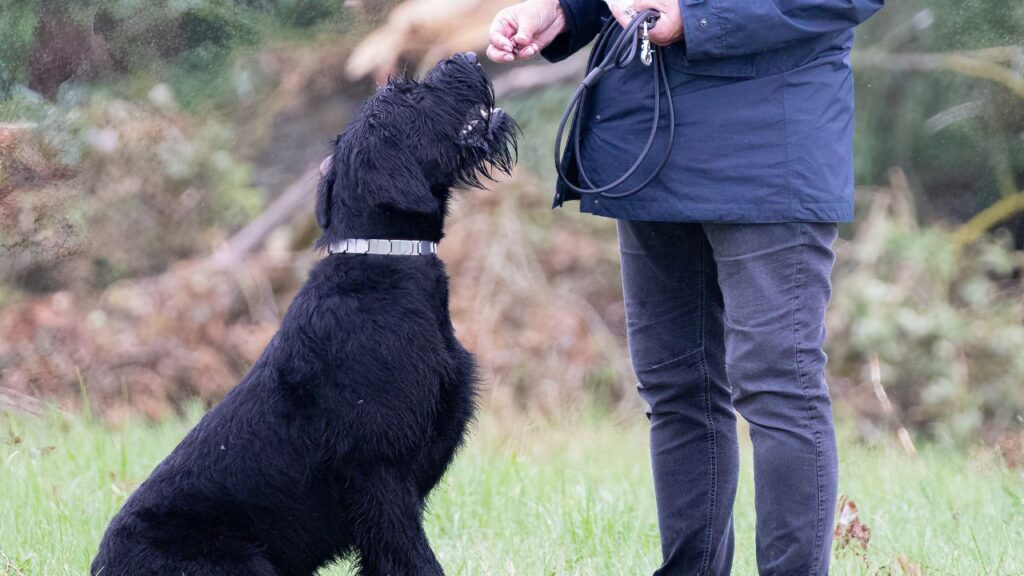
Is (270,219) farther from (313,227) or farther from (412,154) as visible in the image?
(412,154)

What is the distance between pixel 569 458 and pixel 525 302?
1.89 m

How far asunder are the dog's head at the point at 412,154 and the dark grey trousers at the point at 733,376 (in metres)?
0.48

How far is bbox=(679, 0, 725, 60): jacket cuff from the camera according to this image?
235 cm

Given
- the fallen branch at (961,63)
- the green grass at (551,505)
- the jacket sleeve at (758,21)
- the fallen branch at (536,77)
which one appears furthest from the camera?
the fallen branch at (536,77)

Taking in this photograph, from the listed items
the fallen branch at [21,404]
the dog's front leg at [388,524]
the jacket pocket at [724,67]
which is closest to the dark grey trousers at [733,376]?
the jacket pocket at [724,67]

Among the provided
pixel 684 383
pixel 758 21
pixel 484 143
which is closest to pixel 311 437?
pixel 484 143

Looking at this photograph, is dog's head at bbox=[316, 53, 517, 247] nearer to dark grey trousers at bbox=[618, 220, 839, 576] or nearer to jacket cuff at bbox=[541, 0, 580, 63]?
jacket cuff at bbox=[541, 0, 580, 63]

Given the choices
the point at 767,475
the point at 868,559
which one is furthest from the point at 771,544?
the point at 868,559

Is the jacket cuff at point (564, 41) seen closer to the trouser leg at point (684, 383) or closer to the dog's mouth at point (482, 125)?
the dog's mouth at point (482, 125)

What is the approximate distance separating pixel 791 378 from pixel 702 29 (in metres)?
0.84

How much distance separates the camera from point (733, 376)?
2475 mm

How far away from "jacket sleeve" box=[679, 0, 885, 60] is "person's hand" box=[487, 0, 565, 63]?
57cm

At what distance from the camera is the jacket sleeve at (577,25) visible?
2.90 metres

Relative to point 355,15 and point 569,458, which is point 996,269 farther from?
point 355,15
